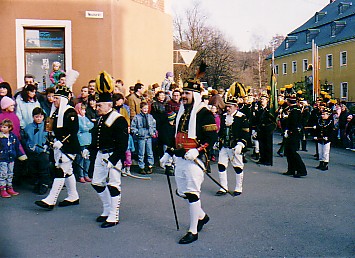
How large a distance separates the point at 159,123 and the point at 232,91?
11.0 feet

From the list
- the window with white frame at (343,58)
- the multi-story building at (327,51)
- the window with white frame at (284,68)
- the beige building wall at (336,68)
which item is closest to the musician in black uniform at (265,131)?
the multi-story building at (327,51)

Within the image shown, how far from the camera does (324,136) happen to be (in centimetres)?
1357

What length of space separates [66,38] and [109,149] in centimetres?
702

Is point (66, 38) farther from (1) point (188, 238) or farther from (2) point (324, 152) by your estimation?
(1) point (188, 238)

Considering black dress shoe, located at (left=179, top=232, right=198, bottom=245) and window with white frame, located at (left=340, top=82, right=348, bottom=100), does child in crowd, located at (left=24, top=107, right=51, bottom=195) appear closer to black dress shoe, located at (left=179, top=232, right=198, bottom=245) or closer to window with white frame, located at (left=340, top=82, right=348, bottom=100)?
black dress shoe, located at (left=179, top=232, right=198, bottom=245)

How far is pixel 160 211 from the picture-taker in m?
8.02

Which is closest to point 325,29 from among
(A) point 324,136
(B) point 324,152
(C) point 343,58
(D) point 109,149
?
(C) point 343,58

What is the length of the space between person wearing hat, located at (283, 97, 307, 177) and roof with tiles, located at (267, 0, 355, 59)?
4010 cm

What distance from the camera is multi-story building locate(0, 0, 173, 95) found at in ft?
42.7

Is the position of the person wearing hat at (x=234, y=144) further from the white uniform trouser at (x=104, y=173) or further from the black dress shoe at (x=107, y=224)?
the black dress shoe at (x=107, y=224)

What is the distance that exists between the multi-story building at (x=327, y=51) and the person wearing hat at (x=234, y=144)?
3336 centimetres

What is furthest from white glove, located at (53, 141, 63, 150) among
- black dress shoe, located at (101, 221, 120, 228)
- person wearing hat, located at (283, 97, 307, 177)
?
person wearing hat, located at (283, 97, 307, 177)

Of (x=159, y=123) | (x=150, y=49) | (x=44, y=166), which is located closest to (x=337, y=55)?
(x=150, y=49)

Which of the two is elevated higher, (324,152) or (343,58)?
(343,58)
